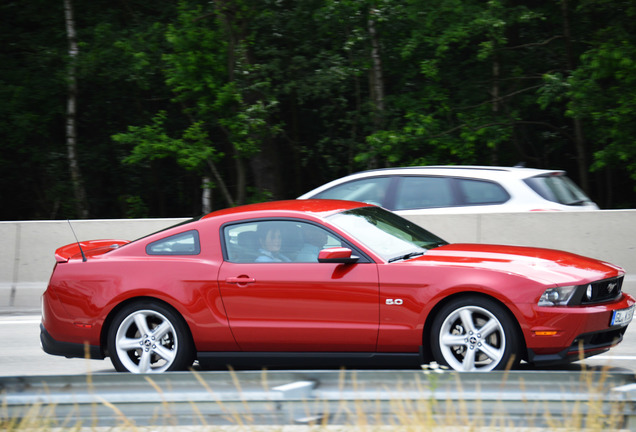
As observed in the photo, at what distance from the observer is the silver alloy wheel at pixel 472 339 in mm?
6008

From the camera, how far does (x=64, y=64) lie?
21312mm

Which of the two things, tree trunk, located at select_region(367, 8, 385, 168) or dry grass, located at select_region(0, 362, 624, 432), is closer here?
dry grass, located at select_region(0, 362, 624, 432)

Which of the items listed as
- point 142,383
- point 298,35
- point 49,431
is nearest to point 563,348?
point 142,383

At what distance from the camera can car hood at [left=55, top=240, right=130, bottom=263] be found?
282 inches

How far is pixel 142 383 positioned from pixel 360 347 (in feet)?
7.06

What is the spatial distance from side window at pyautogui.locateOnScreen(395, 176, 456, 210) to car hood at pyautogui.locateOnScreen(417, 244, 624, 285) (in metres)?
3.81

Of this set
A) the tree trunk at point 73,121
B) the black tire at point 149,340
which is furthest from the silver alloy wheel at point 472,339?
the tree trunk at point 73,121

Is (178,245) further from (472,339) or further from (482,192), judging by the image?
(482,192)

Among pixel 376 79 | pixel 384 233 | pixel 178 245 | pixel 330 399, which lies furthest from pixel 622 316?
pixel 376 79

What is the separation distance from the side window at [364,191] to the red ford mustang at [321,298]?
139 inches

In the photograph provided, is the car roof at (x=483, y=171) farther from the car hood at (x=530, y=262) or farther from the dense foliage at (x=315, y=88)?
the dense foliage at (x=315, y=88)

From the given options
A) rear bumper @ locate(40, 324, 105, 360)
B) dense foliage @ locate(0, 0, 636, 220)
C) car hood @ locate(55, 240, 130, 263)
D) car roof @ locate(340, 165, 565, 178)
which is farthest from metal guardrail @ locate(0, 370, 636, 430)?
dense foliage @ locate(0, 0, 636, 220)

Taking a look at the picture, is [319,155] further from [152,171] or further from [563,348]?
[563,348]

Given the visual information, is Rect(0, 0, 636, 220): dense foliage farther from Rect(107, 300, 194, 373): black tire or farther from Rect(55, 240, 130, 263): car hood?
Rect(107, 300, 194, 373): black tire
